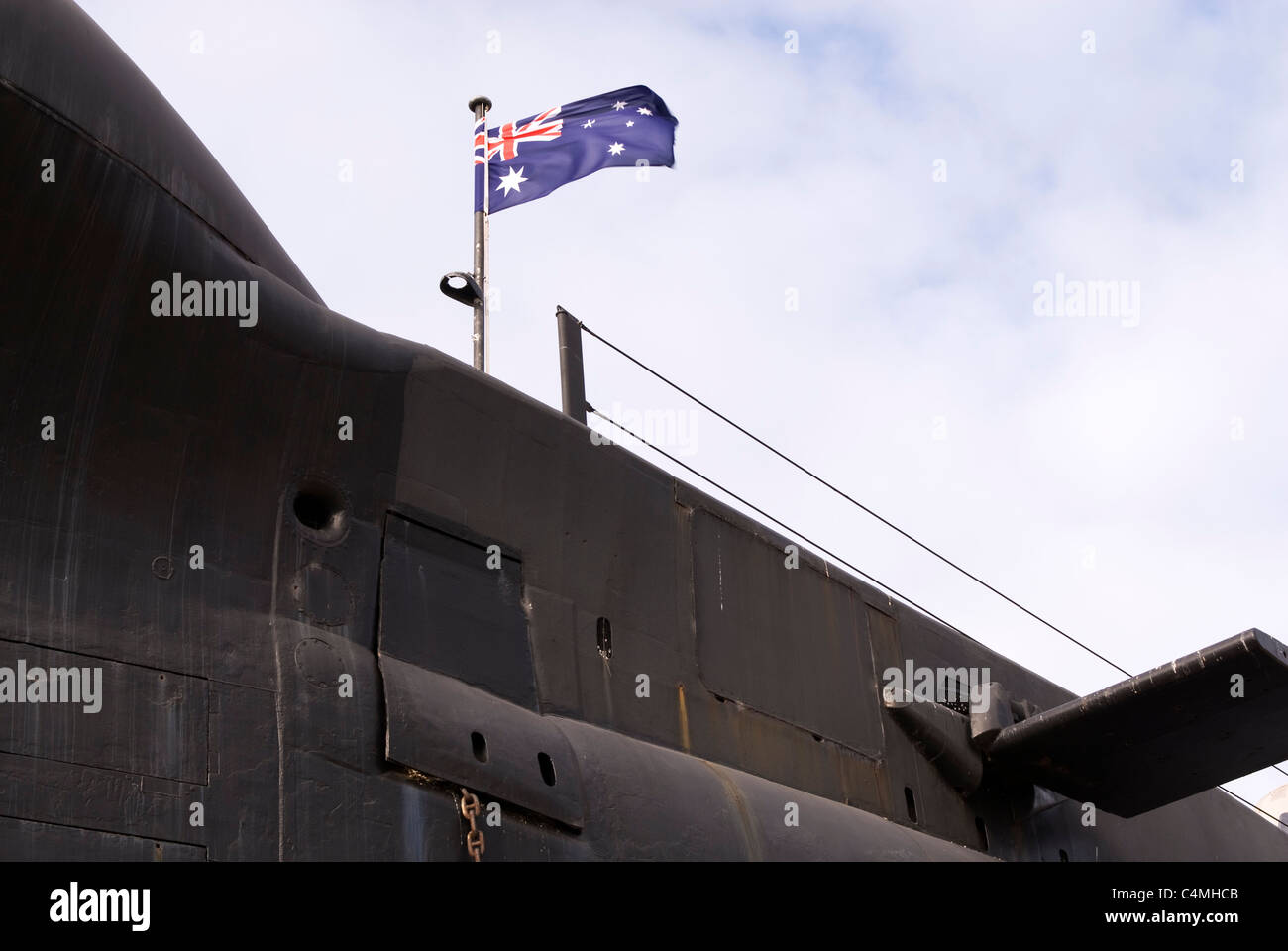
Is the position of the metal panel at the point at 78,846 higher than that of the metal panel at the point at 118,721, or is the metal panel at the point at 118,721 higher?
the metal panel at the point at 118,721

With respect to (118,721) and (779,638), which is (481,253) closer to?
(779,638)

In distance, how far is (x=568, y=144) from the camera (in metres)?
13.0

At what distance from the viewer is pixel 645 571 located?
8.75 m

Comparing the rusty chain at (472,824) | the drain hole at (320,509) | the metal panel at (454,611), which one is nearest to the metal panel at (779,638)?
the metal panel at (454,611)

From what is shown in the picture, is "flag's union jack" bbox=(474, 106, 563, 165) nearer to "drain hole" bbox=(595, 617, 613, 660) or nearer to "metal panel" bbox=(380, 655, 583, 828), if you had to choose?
"drain hole" bbox=(595, 617, 613, 660)

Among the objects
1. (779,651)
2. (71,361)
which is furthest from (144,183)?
(779,651)

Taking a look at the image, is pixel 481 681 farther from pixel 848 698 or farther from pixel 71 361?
pixel 848 698

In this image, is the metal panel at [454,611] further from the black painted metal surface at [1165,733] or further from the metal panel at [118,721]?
the black painted metal surface at [1165,733]

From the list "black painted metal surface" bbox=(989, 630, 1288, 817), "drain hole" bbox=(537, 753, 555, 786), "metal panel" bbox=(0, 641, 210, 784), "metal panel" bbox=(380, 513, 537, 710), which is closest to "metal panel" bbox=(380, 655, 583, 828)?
"drain hole" bbox=(537, 753, 555, 786)

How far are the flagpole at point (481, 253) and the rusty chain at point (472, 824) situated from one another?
111 inches

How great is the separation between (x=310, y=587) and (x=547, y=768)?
1.36m

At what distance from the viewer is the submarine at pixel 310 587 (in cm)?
593

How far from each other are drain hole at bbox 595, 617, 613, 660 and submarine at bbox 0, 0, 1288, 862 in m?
0.02

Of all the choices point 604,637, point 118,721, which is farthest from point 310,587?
point 604,637
